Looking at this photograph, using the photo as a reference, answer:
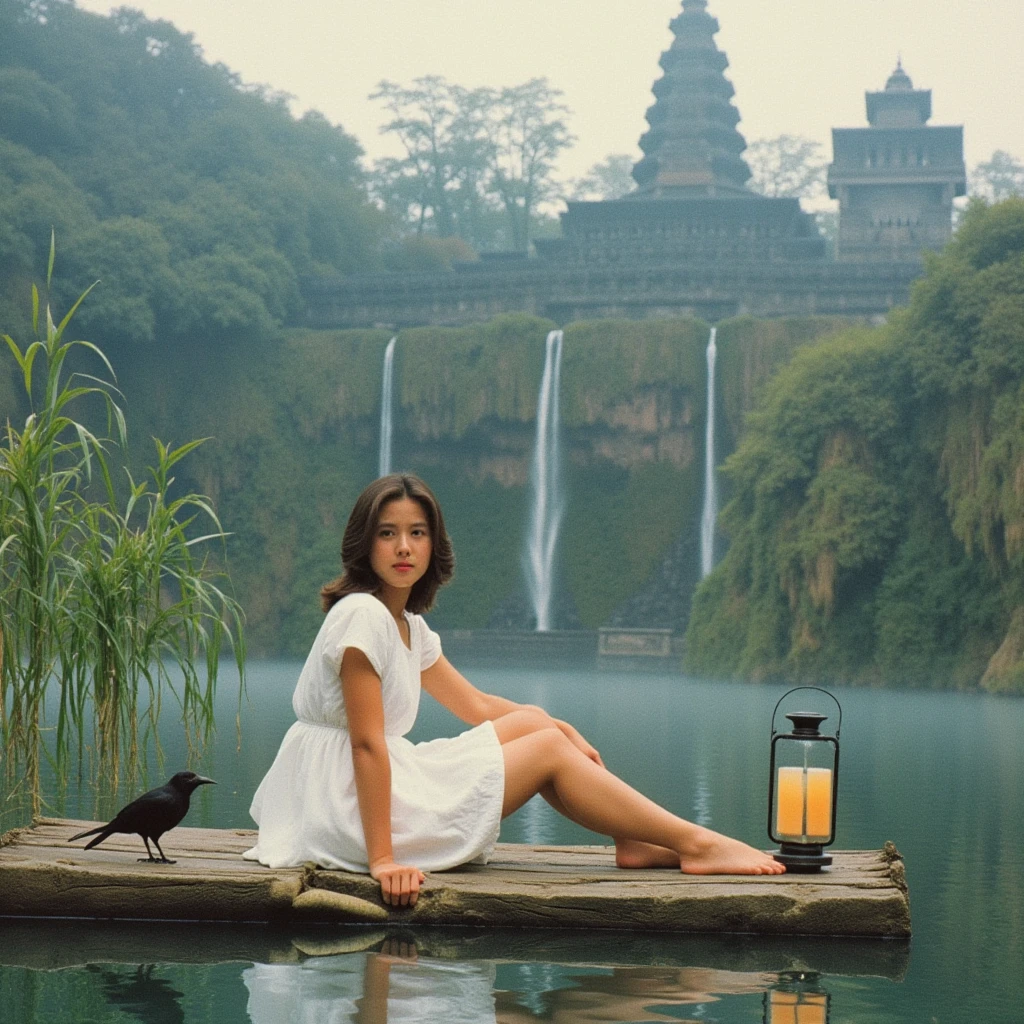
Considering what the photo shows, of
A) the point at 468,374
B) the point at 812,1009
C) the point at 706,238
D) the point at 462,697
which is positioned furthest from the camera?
the point at 706,238

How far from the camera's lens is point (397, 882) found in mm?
3898

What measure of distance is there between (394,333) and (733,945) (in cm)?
2695

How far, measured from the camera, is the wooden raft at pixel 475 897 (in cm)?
391

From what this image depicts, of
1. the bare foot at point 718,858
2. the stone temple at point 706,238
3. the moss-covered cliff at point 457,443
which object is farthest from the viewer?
the stone temple at point 706,238

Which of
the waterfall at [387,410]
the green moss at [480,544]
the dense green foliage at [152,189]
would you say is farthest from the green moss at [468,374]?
the dense green foliage at [152,189]

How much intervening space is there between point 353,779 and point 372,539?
0.55 m

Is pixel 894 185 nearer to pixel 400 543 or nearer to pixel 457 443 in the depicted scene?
pixel 457 443

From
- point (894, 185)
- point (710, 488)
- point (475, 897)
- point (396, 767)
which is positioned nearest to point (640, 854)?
point (475, 897)

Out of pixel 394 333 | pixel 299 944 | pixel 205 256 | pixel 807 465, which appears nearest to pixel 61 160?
pixel 205 256

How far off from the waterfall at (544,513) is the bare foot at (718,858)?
24484mm

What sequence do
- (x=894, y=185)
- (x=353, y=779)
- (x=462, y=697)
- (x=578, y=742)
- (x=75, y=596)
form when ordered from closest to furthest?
(x=353, y=779)
(x=578, y=742)
(x=462, y=697)
(x=75, y=596)
(x=894, y=185)

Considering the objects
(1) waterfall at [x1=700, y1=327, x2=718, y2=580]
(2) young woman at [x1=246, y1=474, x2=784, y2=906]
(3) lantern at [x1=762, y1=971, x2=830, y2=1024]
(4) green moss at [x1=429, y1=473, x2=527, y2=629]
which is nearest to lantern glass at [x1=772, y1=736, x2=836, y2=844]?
(2) young woman at [x1=246, y1=474, x2=784, y2=906]

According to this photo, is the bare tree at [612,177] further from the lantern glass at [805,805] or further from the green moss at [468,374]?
the lantern glass at [805,805]

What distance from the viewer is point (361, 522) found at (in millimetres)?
4051
